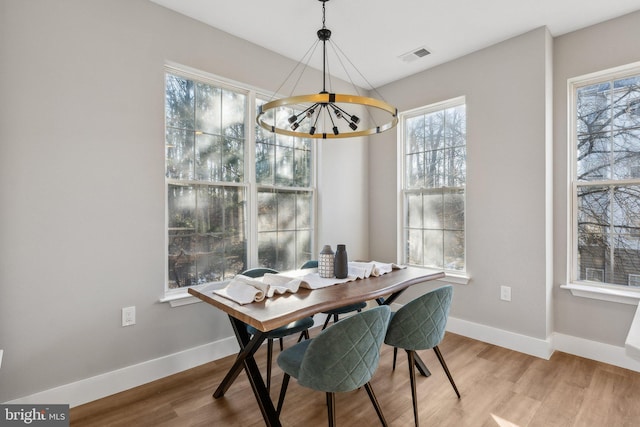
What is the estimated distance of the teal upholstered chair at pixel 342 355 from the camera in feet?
5.10

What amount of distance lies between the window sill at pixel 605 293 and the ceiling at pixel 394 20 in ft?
7.13

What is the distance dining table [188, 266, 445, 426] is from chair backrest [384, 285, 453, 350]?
20 centimetres

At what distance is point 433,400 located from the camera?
2.17 metres

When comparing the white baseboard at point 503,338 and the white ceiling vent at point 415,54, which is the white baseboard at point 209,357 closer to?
the white baseboard at point 503,338

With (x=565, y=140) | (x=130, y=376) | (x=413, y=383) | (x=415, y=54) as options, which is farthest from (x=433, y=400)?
(x=415, y=54)

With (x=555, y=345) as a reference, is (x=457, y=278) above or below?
above

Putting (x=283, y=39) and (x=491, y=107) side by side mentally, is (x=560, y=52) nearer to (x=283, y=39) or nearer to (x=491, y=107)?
(x=491, y=107)

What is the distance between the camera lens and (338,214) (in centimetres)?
382

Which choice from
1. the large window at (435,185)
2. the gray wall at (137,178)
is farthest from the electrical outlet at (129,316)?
the large window at (435,185)

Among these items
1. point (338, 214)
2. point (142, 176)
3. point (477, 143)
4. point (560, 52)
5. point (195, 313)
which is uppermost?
point (560, 52)

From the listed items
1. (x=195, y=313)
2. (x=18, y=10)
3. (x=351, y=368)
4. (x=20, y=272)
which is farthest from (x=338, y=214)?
(x=18, y=10)

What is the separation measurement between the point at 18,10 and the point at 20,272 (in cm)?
153

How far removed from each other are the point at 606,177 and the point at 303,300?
2.74 m

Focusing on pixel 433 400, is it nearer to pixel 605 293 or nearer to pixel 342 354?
pixel 342 354
